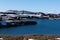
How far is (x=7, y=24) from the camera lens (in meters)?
38.3

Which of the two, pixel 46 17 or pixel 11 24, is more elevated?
pixel 11 24

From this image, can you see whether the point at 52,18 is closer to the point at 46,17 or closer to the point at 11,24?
the point at 46,17

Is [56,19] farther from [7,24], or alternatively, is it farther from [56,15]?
[7,24]

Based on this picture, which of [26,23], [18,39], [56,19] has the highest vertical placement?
[18,39]

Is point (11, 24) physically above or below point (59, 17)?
above

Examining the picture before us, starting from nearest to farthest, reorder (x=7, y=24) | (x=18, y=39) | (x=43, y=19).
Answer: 1. (x=18, y=39)
2. (x=7, y=24)
3. (x=43, y=19)

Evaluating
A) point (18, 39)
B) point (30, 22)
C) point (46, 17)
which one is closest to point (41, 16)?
point (46, 17)

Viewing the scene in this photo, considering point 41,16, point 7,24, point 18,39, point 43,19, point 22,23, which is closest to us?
point 18,39

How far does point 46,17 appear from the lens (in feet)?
240

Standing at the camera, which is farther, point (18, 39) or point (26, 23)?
point (26, 23)

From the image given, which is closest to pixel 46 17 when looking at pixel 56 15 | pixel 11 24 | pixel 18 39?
pixel 56 15

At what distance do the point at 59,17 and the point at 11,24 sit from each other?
138 ft

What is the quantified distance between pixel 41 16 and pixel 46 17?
3400 millimetres

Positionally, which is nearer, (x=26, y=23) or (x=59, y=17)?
(x=26, y=23)
